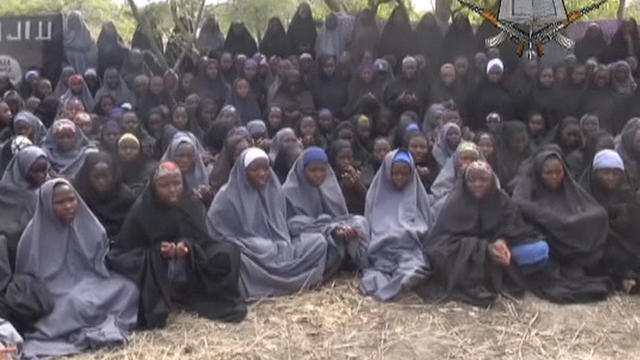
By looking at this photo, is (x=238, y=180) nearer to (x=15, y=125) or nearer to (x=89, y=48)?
(x=15, y=125)

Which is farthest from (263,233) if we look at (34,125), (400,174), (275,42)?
(275,42)

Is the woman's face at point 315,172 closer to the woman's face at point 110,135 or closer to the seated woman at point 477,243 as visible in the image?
the seated woman at point 477,243

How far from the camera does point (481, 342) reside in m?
4.41

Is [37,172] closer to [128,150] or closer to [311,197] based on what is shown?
[128,150]

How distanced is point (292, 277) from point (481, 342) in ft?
4.16

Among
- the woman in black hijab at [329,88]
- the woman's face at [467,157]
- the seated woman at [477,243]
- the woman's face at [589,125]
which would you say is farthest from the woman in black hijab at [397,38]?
the seated woman at [477,243]

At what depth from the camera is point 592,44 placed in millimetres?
9211

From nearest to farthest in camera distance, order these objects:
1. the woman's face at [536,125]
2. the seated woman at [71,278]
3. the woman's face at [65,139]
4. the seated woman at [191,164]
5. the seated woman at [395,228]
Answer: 1. the seated woman at [71,278]
2. the seated woman at [395,228]
3. the seated woman at [191,164]
4. the woman's face at [65,139]
5. the woman's face at [536,125]

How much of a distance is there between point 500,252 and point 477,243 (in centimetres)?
15

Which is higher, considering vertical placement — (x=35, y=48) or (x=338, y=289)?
(x=35, y=48)

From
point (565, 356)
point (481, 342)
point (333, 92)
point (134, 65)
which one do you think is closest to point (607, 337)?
point (565, 356)

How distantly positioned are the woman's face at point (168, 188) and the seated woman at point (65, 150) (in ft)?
6.17

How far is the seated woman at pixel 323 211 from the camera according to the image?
526 cm

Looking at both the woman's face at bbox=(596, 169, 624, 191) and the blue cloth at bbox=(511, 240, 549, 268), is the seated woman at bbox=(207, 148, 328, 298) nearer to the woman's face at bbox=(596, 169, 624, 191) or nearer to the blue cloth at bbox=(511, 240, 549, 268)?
the blue cloth at bbox=(511, 240, 549, 268)
